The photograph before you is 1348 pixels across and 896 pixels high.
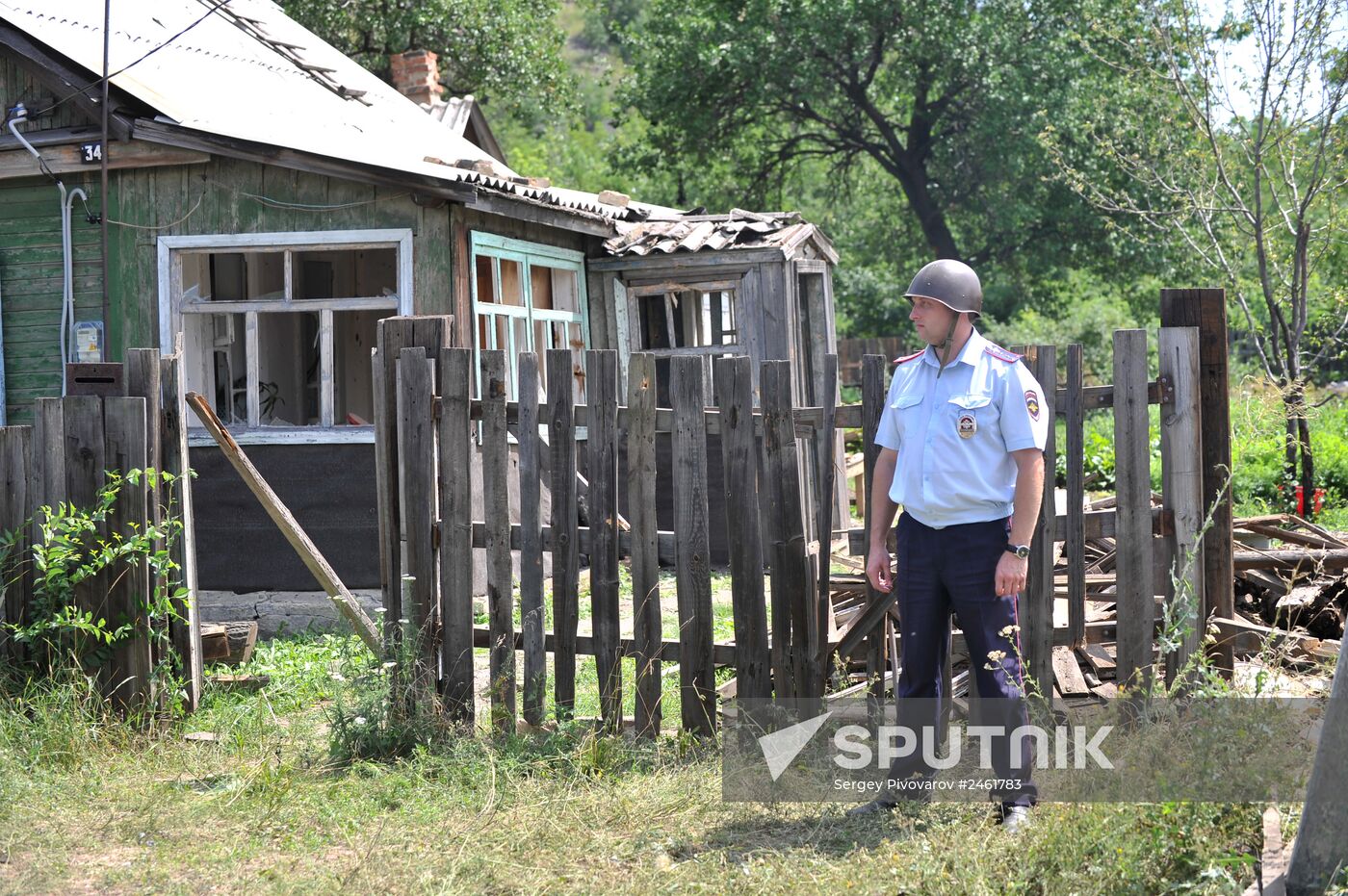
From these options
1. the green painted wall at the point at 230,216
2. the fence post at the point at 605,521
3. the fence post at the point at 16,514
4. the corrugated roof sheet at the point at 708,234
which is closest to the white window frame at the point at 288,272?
the green painted wall at the point at 230,216

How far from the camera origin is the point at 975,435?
160 inches

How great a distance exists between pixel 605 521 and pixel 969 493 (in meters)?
1.55

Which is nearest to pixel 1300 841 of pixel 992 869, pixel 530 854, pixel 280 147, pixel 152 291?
pixel 992 869

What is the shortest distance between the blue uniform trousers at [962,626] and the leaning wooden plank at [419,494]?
2012mm

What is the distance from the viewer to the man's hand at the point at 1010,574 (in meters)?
3.99

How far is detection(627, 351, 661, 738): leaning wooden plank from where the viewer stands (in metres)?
4.85

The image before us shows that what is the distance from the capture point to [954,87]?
24.5 meters

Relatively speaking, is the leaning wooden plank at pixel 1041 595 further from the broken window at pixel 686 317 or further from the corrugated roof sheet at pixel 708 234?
the broken window at pixel 686 317

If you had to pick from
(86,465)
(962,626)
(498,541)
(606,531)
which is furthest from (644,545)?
(86,465)

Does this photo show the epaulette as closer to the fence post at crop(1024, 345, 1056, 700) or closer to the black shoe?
the fence post at crop(1024, 345, 1056, 700)

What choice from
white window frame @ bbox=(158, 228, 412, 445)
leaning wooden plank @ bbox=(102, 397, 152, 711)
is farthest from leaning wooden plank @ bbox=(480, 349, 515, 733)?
white window frame @ bbox=(158, 228, 412, 445)

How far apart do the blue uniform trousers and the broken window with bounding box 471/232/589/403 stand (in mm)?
4605

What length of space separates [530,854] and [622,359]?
7.18 metres

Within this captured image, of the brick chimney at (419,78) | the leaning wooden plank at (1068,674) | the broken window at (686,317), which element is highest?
the brick chimney at (419,78)
